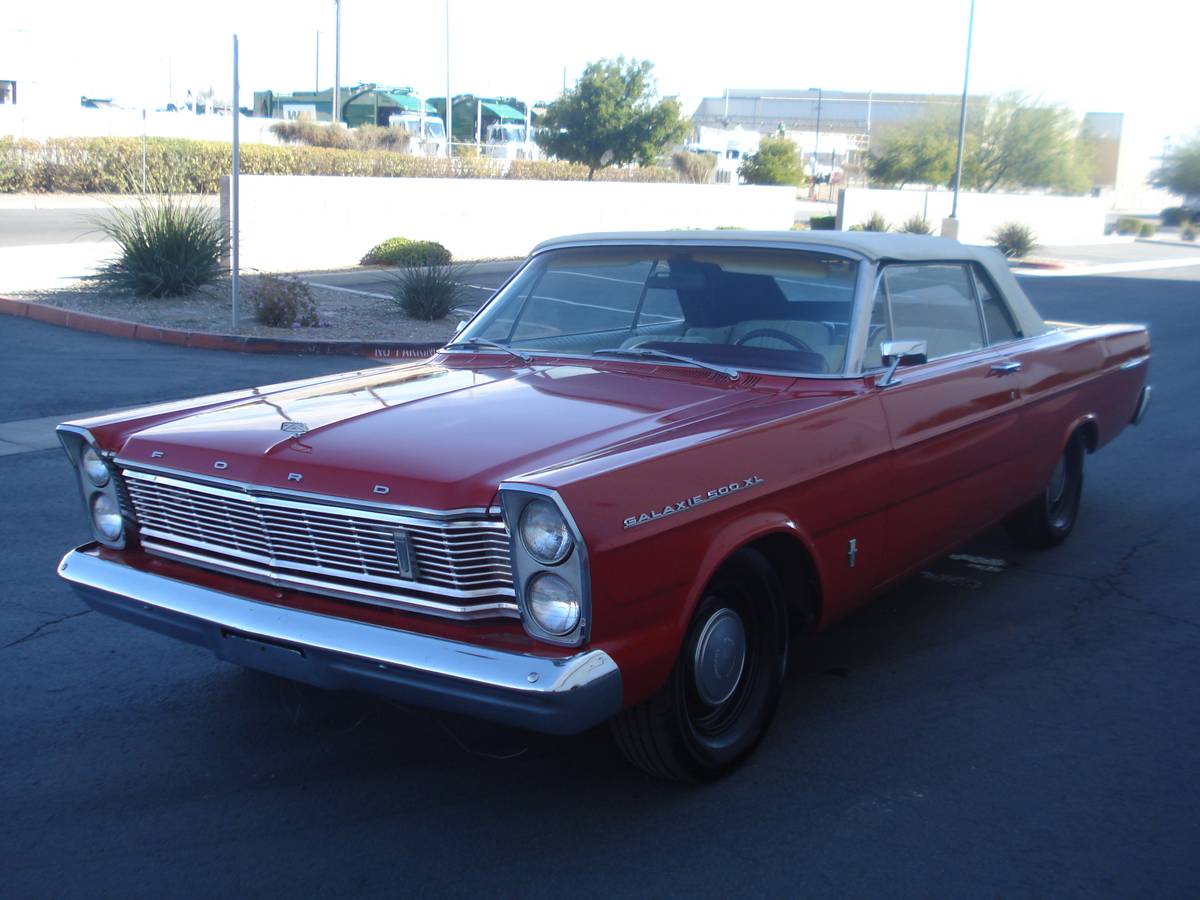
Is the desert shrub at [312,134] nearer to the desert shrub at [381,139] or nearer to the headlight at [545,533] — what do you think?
the desert shrub at [381,139]

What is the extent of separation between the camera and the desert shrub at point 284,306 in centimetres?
1248

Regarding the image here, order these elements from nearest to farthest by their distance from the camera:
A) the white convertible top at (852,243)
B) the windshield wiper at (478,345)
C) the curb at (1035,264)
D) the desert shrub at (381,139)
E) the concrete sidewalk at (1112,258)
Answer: the white convertible top at (852,243) → the windshield wiper at (478,345) → the concrete sidewalk at (1112,258) → the curb at (1035,264) → the desert shrub at (381,139)

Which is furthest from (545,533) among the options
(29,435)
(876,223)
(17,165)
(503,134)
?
(503,134)

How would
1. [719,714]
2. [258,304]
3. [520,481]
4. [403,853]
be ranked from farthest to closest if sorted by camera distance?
[258,304]
[719,714]
[403,853]
[520,481]

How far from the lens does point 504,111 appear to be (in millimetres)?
57562

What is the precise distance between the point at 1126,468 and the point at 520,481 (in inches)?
247

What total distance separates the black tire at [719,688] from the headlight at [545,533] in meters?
0.56

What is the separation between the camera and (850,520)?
3947mm

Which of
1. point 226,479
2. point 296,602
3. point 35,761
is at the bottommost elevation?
point 35,761

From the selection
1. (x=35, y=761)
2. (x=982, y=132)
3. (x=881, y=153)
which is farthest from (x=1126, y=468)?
(x=982, y=132)

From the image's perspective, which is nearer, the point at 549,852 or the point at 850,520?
the point at 549,852

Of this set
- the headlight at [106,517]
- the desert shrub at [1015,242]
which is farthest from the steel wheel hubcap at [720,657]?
the desert shrub at [1015,242]

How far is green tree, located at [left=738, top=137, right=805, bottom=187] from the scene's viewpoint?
3703cm

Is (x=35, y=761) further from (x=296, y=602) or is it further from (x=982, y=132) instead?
(x=982, y=132)
